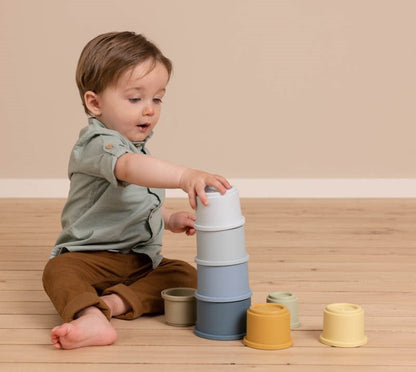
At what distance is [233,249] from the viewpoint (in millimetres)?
1217

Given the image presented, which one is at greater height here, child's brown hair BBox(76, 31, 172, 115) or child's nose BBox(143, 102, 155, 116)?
child's brown hair BBox(76, 31, 172, 115)

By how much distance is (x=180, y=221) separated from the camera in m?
1.55

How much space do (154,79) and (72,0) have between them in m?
1.86

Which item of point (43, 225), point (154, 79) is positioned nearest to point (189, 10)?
point (43, 225)

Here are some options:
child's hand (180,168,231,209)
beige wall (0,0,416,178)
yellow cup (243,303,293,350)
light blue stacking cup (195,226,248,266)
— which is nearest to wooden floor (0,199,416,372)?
yellow cup (243,303,293,350)

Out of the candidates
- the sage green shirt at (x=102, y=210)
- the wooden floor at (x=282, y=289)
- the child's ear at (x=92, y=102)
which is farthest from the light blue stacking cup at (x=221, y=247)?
the child's ear at (x=92, y=102)

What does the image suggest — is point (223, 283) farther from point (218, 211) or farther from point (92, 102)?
point (92, 102)

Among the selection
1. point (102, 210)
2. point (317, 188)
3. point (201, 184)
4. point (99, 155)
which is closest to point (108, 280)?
point (102, 210)

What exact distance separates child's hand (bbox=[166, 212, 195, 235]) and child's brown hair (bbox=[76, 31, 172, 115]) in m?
0.30

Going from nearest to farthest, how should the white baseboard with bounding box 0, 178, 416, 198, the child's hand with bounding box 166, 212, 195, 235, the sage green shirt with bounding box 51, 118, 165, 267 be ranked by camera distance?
the sage green shirt with bounding box 51, 118, 165, 267 → the child's hand with bounding box 166, 212, 195, 235 → the white baseboard with bounding box 0, 178, 416, 198

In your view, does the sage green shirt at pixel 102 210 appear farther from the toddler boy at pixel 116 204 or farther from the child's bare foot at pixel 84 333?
the child's bare foot at pixel 84 333

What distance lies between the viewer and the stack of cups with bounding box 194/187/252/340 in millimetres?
1203

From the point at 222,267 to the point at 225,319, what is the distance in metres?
0.09

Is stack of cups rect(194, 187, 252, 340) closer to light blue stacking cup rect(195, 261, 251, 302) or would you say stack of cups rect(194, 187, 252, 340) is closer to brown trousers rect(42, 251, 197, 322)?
light blue stacking cup rect(195, 261, 251, 302)
